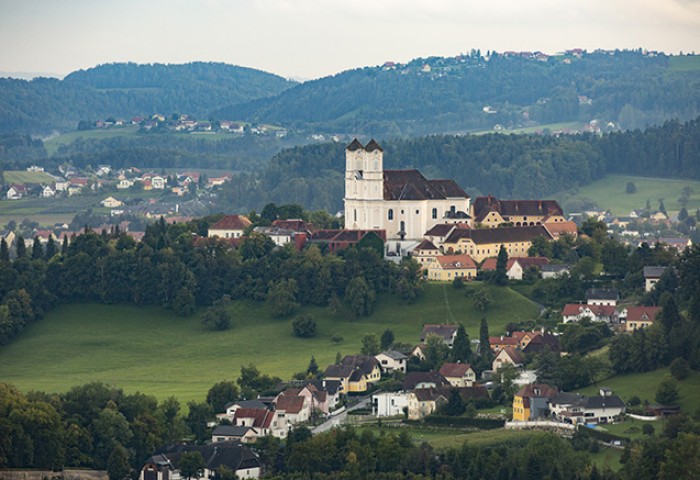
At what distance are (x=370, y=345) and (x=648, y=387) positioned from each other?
1634 centimetres

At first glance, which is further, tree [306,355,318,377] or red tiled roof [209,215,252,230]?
red tiled roof [209,215,252,230]

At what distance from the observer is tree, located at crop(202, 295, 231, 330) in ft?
348

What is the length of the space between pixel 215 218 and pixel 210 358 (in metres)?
22.8

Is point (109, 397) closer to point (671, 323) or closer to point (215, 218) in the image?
point (671, 323)

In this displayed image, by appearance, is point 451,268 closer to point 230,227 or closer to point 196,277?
point 196,277

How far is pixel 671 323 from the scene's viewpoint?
86625 millimetres

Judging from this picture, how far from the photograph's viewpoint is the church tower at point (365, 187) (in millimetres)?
114812

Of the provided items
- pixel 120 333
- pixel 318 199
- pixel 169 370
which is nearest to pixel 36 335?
pixel 120 333

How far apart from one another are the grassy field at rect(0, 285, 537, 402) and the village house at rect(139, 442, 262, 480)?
1707 cm

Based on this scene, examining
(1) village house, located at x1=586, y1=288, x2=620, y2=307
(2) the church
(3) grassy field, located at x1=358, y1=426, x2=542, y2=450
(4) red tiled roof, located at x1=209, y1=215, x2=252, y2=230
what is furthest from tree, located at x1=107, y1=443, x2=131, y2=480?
(4) red tiled roof, located at x1=209, y1=215, x2=252, y2=230

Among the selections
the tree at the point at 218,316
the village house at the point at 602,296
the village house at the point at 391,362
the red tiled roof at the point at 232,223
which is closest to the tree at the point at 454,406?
the village house at the point at 391,362

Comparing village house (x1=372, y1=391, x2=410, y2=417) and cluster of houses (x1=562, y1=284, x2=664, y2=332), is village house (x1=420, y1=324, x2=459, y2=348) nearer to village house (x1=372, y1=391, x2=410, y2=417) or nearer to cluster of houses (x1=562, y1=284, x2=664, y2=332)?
cluster of houses (x1=562, y1=284, x2=664, y2=332)

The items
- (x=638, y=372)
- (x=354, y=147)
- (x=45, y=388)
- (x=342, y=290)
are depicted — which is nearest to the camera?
(x=638, y=372)

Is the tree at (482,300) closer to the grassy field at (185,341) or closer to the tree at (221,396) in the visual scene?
the grassy field at (185,341)
